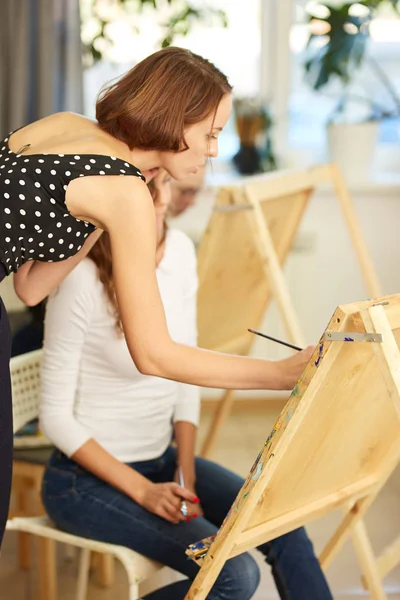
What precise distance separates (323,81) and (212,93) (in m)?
1.90

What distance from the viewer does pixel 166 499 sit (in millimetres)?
1370

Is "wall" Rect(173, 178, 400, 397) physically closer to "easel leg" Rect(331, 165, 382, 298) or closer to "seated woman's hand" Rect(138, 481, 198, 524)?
"easel leg" Rect(331, 165, 382, 298)

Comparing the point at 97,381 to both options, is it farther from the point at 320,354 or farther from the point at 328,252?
the point at 328,252

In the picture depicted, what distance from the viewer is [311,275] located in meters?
3.11

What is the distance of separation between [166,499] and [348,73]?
2.09 m

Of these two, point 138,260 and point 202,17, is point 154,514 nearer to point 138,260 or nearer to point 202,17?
point 138,260

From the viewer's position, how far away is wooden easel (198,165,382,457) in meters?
1.96

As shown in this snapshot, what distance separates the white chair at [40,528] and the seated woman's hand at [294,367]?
43 centimetres

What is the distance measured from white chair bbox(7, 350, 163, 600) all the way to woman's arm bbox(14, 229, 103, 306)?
293 millimetres

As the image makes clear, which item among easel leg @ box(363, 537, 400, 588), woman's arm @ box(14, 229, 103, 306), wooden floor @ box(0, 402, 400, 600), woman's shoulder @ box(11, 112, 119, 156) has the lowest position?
wooden floor @ box(0, 402, 400, 600)

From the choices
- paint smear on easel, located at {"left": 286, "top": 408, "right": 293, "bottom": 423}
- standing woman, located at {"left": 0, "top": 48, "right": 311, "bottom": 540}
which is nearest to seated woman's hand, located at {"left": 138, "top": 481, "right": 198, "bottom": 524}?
standing woman, located at {"left": 0, "top": 48, "right": 311, "bottom": 540}

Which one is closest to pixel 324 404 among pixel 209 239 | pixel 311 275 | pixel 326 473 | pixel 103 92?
pixel 326 473

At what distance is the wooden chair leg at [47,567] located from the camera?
1.71 meters

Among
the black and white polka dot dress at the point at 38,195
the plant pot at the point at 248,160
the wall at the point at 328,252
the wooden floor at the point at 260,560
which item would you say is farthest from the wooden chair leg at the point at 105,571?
the plant pot at the point at 248,160
